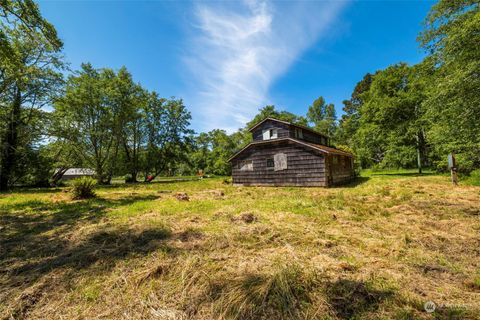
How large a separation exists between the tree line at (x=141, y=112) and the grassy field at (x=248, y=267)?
264 inches

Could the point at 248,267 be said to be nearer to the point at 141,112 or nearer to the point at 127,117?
the point at 127,117

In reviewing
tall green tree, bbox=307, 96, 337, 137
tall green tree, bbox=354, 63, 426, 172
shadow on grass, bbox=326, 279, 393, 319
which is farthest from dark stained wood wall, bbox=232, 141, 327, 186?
tall green tree, bbox=307, 96, 337, 137

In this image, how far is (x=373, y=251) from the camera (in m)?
3.82

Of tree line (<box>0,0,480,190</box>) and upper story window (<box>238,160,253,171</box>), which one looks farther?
upper story window (<box>238,160,253,171</box>)

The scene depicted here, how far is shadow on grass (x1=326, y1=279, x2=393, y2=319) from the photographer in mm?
2279

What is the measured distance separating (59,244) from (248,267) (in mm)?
4709

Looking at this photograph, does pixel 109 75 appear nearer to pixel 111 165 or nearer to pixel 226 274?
pixel 111 165

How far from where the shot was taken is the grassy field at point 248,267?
2410mm

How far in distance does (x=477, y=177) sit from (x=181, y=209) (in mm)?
16627

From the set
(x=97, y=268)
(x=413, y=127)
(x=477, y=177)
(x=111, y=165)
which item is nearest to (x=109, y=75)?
(x=111, y=165)

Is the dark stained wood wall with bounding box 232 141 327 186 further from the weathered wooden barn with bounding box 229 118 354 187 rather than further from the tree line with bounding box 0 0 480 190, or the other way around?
the tree line with bounding box 0 0 480 190

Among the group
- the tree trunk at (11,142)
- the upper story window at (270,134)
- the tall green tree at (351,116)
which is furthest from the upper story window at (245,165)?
the tall green tree at (351,116)

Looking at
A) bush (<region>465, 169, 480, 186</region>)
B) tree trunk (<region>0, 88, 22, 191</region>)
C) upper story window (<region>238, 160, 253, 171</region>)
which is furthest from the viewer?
upper story window (<region>238, 160, 253, 171</region>)

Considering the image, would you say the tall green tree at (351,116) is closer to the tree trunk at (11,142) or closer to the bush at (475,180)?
the bush at (475,180)
